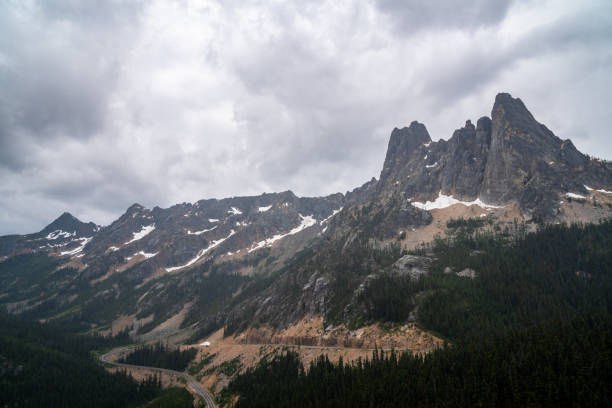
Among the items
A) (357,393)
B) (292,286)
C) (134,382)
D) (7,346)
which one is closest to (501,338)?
(357,393)

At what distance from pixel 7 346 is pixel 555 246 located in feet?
883

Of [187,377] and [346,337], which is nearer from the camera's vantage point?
[346,337]

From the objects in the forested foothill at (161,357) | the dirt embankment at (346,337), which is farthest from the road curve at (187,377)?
the dirt embankment at (346,337)

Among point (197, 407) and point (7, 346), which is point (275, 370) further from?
point (7, 346)

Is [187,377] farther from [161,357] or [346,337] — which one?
[346,337]

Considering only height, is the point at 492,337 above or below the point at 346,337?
above

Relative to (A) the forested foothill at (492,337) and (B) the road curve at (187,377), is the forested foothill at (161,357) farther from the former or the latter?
(A) the forested foothill at (492,337)

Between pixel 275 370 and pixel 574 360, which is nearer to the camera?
pixel 574 360

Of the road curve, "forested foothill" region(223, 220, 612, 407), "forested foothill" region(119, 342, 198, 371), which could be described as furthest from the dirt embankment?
the road curve

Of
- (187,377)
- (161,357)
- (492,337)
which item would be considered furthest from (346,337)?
(161,357)

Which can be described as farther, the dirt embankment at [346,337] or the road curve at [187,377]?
the road curve at [187,377]

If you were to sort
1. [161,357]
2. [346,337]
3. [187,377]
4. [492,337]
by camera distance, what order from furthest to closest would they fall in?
[161,357] → [187,377] → [346,337] → [492,337]

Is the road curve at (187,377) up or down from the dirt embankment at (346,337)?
down

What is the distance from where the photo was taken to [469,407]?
180ft
